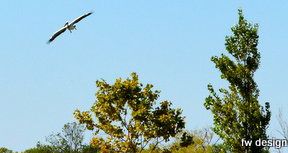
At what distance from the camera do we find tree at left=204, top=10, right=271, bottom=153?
34312 mm

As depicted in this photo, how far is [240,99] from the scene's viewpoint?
35.1 metres

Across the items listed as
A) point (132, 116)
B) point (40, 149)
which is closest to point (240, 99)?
point (132, 116)

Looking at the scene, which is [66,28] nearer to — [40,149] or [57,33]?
[57,33]

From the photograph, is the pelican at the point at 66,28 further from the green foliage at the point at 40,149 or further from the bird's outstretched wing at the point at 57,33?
the green foliage at the point at 40,149

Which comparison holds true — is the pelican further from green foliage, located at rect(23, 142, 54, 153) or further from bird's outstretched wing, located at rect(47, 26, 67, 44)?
green foliage, located at rect(23, 142, 54, 153)

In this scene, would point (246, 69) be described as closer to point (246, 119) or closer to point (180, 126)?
point (246, 119)

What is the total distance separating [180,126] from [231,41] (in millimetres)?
6534

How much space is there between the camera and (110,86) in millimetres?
35438

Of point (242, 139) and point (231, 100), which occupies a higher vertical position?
point (231, 100)

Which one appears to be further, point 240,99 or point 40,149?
point 40,149

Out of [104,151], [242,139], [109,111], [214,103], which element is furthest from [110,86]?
[242,139]

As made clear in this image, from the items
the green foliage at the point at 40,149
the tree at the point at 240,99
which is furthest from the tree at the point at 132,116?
the green foliage at the point at 40,149

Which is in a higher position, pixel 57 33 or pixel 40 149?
pixel 40 149

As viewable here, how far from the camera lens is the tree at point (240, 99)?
34.3m
